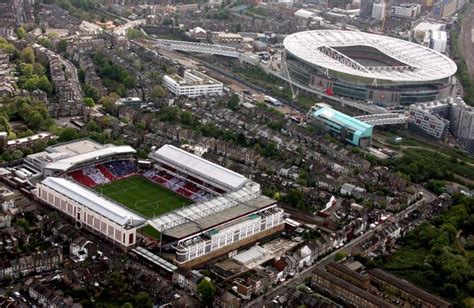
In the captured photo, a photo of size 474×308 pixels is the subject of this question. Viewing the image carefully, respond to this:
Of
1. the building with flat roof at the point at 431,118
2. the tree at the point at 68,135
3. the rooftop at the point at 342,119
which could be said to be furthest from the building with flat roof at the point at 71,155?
the building with flat roof at the point at 431,118

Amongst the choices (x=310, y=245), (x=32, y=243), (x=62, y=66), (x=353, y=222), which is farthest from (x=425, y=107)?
A: (x=32, y=243)

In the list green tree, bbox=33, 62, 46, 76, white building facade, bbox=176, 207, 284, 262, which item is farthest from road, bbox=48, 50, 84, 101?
white building facade, bbox=176, 207, 284, 262

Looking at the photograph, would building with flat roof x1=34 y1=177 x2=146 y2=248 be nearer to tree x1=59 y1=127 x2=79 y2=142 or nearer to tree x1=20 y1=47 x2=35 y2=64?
tree x1=59 y1=127 x2=79 y2=142

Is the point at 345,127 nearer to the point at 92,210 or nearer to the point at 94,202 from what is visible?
the point at 94,202

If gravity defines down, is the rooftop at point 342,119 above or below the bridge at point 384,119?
above

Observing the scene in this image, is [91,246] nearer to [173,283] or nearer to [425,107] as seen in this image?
[173,283]

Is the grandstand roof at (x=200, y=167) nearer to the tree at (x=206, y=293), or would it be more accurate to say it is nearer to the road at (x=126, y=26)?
the tree at (x=206, y=293)
